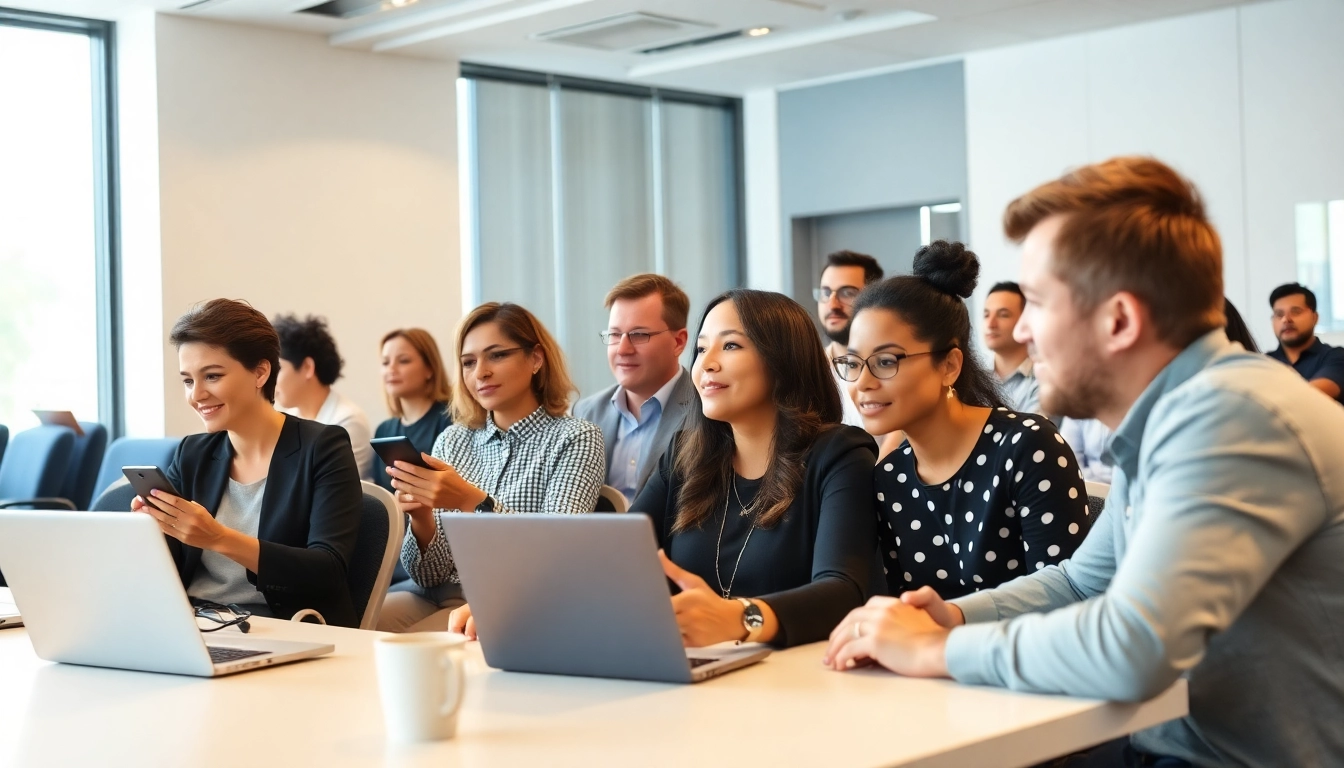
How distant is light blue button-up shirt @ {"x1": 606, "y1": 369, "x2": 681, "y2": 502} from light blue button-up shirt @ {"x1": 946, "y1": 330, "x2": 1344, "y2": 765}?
235 cm

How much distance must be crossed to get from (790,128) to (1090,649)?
24.2 feet

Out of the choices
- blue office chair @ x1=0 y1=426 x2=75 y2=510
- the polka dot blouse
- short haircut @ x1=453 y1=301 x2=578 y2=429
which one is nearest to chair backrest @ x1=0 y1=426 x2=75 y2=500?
blue office chair @ x1=0 y1=426 x2=75 y2=510

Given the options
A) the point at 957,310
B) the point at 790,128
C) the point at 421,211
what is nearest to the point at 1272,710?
the point at 957,310

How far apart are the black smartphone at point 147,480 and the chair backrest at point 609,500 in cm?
101

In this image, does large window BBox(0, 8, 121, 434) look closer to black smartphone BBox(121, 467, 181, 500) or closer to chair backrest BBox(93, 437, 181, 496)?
chair backrest BBox(93, 437, 181, 496)

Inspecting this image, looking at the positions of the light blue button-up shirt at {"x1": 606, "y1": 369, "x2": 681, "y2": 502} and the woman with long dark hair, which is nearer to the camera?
the woman with long dark hair

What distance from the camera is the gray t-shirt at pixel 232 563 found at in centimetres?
262

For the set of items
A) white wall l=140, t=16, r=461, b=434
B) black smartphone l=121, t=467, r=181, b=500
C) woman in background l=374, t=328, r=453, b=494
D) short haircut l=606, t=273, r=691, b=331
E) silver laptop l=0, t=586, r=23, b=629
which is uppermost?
white wall l=140, t=16, r=461, b=434

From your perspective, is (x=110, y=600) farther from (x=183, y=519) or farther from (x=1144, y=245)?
(x=1144, y=245)

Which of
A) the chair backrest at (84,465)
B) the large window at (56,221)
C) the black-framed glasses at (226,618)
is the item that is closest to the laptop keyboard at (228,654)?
the black-framed glasses at (226,618)

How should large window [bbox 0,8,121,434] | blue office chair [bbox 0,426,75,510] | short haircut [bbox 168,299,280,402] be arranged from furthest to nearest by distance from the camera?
large window [bbox 0,8,121,434] → blue office chair [bbox 0,426,75,510] → short haircut [bbox 168,299,280,402]

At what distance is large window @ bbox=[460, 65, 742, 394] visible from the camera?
766 cm

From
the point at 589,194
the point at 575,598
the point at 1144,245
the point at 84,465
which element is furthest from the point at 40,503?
the point at 1144,245

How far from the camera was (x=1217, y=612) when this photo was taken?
1.28m
